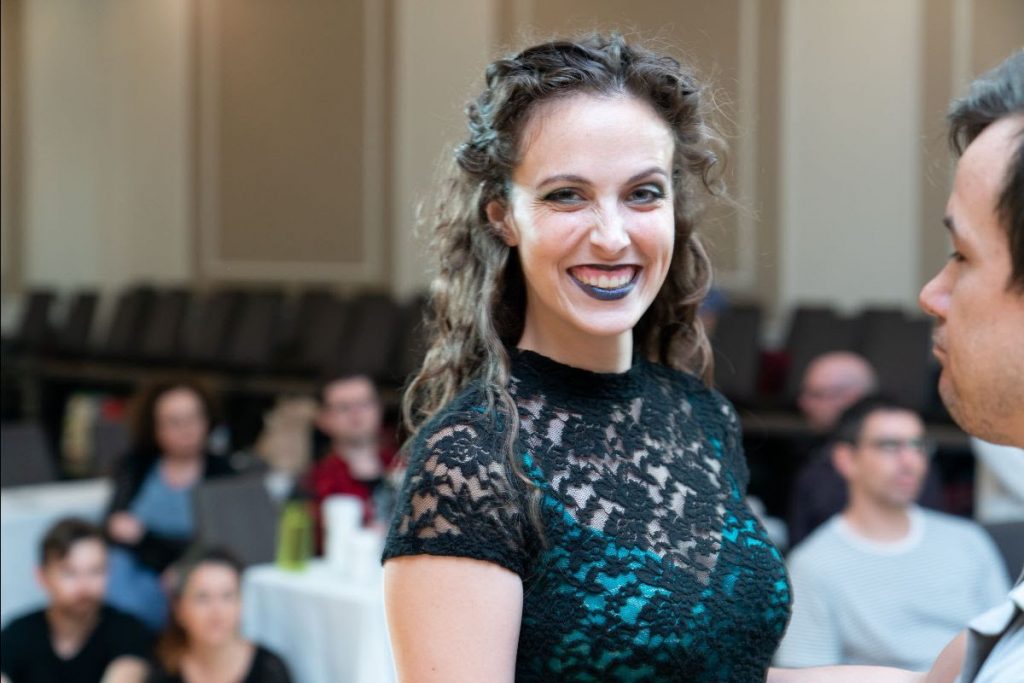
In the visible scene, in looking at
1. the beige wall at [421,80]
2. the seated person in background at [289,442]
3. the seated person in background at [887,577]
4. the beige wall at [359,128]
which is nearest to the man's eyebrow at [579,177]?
the seated person in background at [887,577]

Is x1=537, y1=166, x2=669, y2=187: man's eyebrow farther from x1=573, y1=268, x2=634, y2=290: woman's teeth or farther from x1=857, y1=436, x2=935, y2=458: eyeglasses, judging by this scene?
x1=857, y1=436, x2=935, y2=458: eyeglasses

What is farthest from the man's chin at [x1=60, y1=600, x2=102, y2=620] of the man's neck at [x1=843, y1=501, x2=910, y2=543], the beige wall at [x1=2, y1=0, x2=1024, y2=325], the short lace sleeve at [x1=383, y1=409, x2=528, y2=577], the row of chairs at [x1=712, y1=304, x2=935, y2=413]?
the row of chairs at [x1=712, y1=304, x2=935, y2=413]

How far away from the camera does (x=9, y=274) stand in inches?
507

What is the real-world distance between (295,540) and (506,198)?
9.73 feet

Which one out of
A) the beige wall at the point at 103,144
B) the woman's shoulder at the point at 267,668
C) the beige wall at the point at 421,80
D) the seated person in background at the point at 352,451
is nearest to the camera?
the woman's shoulder at the point at 267,668

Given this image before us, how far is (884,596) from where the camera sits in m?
3.55

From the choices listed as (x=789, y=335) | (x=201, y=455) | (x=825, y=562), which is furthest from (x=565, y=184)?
(x=789, y=335)

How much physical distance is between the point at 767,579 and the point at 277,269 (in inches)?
403

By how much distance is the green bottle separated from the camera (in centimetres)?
430

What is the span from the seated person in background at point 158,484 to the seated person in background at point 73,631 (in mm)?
516

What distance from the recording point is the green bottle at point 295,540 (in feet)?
14.1

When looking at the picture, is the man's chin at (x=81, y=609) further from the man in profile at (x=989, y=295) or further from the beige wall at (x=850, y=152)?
the beige wall at (x=850, y=152)

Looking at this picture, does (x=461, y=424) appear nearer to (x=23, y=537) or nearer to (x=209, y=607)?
(x=209, y=607)

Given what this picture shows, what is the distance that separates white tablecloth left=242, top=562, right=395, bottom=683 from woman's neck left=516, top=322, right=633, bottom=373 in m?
2.42
